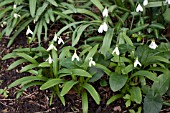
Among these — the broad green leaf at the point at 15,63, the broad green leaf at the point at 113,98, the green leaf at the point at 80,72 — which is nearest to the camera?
the green leaf at the point at 80,72

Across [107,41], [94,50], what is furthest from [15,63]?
[107,41]

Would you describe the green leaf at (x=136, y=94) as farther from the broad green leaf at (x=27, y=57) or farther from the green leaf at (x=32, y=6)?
the green leaf at (x=32, y=6)

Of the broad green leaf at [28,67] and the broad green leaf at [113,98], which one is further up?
the broad green leaf at [28,67]

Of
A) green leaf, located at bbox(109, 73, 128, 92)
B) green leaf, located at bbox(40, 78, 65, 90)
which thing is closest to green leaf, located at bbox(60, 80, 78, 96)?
green leaf, located at bbox(40, 78, 65, 90)

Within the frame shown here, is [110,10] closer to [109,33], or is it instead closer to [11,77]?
[109,33]

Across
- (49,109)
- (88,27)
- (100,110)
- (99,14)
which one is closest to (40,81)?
(49,109)

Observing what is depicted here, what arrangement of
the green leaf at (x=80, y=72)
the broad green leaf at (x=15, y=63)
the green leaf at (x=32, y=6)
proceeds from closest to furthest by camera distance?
the green leaf at (x=80, y=72) → the broad green leaf at (x=15, y=63) → the green leaf at (x=32, y=6)

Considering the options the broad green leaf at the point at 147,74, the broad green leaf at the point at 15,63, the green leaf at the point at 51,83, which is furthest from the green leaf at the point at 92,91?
the broad green leaf at the point at 15,63

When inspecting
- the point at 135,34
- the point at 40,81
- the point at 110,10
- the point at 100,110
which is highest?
the point at 110,10
